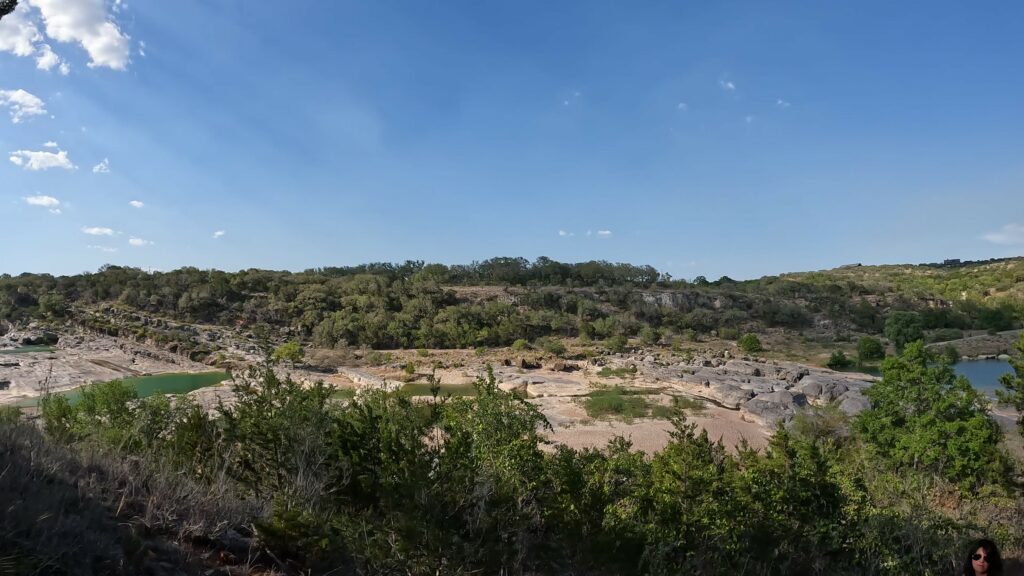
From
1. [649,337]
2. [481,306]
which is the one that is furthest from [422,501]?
[481,306]

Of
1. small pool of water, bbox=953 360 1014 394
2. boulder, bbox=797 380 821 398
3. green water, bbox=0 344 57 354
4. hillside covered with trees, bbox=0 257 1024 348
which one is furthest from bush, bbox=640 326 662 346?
green water, bbox=0 344 57 354

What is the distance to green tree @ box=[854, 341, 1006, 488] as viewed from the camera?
14.9 metres

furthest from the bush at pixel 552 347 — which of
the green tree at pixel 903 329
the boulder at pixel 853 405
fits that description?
the green tree at pixel 903 329

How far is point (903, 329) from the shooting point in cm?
6012

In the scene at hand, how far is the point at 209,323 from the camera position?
66750mm

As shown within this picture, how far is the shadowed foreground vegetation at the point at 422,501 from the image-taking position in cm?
485

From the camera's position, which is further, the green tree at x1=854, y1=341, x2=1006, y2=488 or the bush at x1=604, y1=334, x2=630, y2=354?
the bush at x1=604, y1=334, x2=630, y2=354

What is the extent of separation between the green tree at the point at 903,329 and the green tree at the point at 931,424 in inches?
1984

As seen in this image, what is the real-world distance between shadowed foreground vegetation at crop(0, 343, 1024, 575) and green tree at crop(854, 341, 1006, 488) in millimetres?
3147

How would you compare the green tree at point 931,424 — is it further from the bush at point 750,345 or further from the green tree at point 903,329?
the green tree at point 903,329

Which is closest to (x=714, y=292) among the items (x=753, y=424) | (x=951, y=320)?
(x=951, y=320)

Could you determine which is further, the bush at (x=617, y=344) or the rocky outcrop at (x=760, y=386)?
the bush at (x=617, y=344)

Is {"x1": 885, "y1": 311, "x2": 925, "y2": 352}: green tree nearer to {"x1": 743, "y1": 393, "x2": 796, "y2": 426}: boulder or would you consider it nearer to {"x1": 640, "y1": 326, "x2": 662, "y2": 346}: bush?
{"x1": 640, "y1": 326, "x2": 662, "y2": 346}: bush

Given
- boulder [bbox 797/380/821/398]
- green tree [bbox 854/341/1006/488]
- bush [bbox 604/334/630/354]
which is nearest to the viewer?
green tree [bbox 854/341/1006/488]
